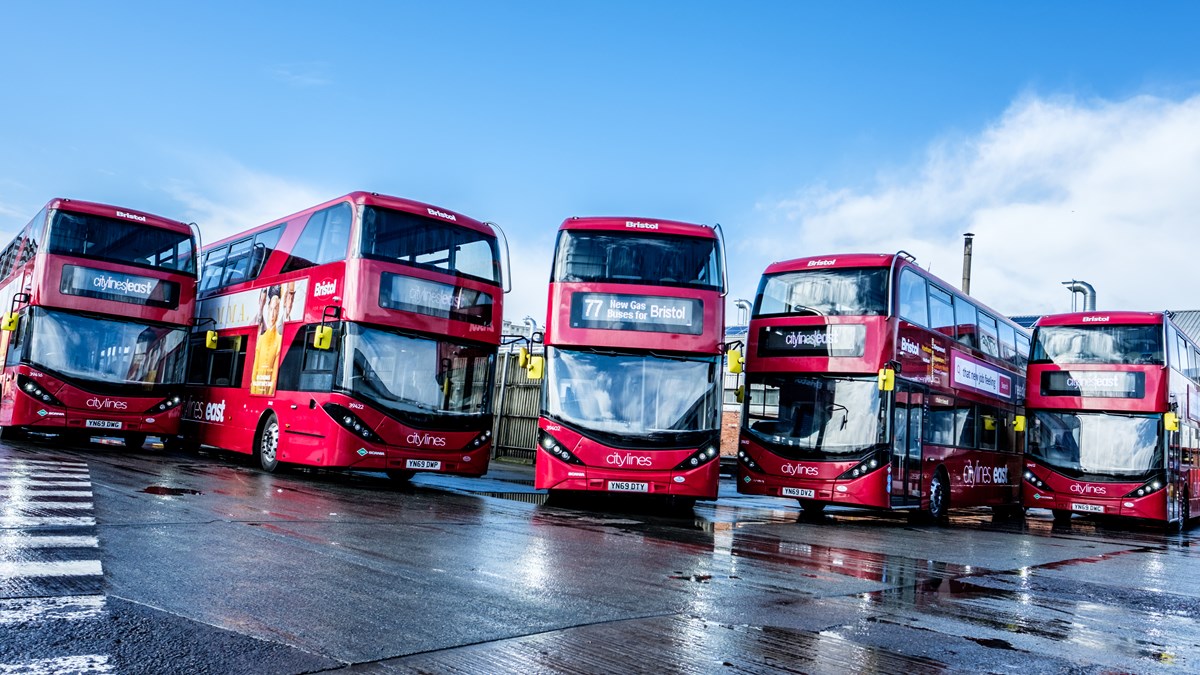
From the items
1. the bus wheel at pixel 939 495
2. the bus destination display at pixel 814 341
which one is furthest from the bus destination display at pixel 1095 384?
the bus destination display at pixel 814 341

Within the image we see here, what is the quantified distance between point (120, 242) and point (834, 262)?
1270cm

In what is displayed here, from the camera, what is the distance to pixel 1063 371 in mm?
19594

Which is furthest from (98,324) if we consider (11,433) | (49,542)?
(49,542)

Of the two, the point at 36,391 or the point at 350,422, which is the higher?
the point at 36,391

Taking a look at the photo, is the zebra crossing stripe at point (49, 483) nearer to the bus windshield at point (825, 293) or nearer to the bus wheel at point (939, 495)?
the bus windshield at point (825, 293)

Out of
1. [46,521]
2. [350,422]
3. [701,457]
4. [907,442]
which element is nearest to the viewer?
[46,521]

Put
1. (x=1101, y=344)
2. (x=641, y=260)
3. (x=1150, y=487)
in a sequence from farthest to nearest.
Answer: (x=1101, y=344) → (x=1150, y=487) → (x=641, y=260)

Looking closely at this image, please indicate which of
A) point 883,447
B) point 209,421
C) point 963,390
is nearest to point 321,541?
point 883,447

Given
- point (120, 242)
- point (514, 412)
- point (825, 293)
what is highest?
point (120, 242)

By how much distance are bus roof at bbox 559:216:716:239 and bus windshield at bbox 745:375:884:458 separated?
8.98ft

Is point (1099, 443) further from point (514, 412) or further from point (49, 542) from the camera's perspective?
point (49, 542)

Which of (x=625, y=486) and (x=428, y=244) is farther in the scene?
(x=428, y=244)

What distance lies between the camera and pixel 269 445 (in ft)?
52.5

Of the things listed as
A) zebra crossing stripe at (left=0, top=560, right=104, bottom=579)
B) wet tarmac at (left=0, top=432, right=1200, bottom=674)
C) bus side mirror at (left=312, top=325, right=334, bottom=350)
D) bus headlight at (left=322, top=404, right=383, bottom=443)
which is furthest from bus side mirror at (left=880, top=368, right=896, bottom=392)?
zebra crossing stripe at (left=0, top=560, right=104, bottom=579)
